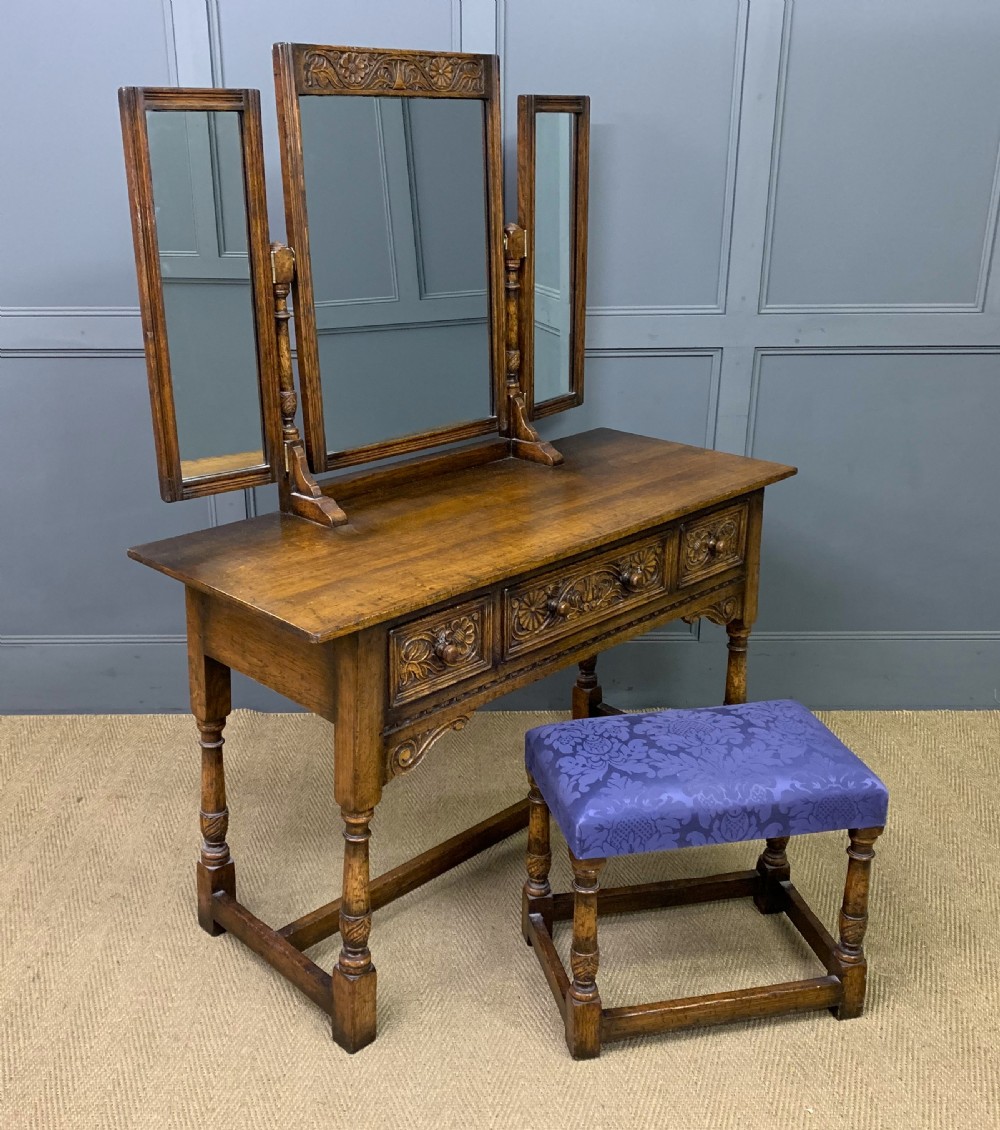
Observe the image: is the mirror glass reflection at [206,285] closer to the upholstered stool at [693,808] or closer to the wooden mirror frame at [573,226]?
the wooden mirror frame at [573,226]

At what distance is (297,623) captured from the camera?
187 cm

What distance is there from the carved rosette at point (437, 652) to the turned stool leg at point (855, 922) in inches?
30.8

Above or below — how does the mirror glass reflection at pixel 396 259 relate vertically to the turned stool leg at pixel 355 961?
above

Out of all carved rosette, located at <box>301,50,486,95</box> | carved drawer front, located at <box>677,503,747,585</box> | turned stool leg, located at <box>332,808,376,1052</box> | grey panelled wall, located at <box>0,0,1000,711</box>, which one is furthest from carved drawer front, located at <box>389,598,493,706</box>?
grey panelled wall, located at <box>0,0,1000,711</box>

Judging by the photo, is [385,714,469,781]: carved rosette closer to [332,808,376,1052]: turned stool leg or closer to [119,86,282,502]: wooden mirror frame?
[332,808,376,1052]: turned stool leg

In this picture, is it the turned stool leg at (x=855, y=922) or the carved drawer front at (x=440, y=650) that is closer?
the carved drawer front at (x=440, y=650)

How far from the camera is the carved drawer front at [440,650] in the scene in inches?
80.0

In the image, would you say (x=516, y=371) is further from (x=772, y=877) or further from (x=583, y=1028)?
(x=583, y=1028)

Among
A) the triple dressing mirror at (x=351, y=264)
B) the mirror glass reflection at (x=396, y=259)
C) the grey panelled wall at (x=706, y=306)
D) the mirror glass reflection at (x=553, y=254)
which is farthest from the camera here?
the grey panelled wall at (x=706, y=306)

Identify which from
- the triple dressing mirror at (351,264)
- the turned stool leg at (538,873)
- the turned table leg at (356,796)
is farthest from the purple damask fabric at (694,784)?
the triple dressing mirror at (351,264)

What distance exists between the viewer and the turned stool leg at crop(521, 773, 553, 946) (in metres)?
2.40

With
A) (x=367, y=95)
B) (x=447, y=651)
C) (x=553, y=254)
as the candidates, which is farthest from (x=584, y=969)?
(x=367, y=95)

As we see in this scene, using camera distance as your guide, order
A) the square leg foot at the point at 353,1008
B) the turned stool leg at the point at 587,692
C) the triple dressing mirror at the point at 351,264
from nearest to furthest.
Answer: the triple dressing mirror at the point at 351,264 → the square leg foot at the point at 353,1008 → the turned stool leg at the point at 587,692

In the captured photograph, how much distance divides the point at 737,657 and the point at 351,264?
49.3 inches
